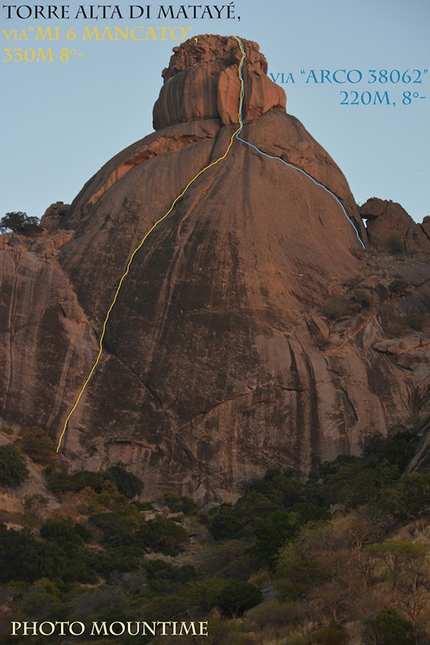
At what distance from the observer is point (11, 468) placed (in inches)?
1660

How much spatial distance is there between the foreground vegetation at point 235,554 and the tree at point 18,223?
1402 centimetres

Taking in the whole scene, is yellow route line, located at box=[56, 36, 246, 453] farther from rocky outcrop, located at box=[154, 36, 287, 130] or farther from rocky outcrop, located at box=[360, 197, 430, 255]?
rocky outcrop, located at box=[360, 197, 430, 255]

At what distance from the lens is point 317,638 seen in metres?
22.5

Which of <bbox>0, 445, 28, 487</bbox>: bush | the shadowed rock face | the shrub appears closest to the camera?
the shrub

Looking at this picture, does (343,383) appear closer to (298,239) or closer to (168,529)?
(298,239)

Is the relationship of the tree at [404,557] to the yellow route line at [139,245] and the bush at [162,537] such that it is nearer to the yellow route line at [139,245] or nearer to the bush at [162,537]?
the bush at [162,537]

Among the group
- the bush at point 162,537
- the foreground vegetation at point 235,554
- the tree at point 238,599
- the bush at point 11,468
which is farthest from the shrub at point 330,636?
the bush at point 11,468

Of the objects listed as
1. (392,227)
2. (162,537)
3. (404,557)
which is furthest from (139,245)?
(404,557)

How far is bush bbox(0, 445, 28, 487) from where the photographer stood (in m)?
41.9

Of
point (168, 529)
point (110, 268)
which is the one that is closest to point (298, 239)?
point (110, 268)

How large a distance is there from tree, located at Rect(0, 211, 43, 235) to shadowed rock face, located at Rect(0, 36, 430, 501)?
3.19 ft

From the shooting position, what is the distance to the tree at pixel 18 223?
185 feet

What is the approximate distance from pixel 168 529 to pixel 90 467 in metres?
6.29

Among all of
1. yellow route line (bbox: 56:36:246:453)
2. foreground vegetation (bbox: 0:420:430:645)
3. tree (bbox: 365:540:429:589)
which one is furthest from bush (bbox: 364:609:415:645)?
yellow route line (bbox: 56:36:246:453)
